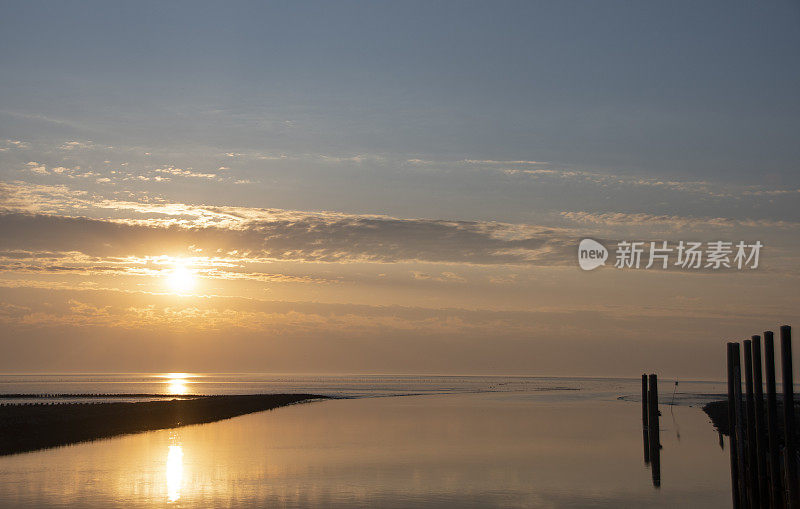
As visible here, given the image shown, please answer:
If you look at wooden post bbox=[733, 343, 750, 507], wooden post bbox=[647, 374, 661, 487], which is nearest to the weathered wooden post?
wooden post bbox=[733, 343, 750, 507]

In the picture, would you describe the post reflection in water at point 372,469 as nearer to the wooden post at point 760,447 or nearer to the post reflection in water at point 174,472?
the post reflection in water at point 174,472

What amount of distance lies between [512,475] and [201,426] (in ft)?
102

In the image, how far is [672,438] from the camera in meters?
47.6

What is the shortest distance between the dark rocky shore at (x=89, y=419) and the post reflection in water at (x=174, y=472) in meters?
6.65

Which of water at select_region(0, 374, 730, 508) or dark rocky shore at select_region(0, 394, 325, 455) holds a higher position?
dark rocky shore at select_region(0, 394, 325, 455)

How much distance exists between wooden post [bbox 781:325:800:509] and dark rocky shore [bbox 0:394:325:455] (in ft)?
106

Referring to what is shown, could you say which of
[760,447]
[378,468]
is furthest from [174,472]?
[760,447]

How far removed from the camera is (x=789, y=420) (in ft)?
65.7

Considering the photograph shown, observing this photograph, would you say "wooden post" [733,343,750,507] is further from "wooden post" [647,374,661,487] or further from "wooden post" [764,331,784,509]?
"wooden post" [647,374,661,487]

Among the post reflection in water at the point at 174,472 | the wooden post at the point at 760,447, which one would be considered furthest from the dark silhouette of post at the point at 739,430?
the post reflection in water at the point at 174,472

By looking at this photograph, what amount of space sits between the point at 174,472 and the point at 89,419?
24723mm

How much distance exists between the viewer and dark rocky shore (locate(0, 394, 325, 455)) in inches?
1677

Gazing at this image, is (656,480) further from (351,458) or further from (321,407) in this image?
(321,407)

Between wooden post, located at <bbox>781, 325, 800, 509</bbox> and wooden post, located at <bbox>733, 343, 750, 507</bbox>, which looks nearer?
wooden post, located at <bbox>781, 325, 800, 509</bbox>
